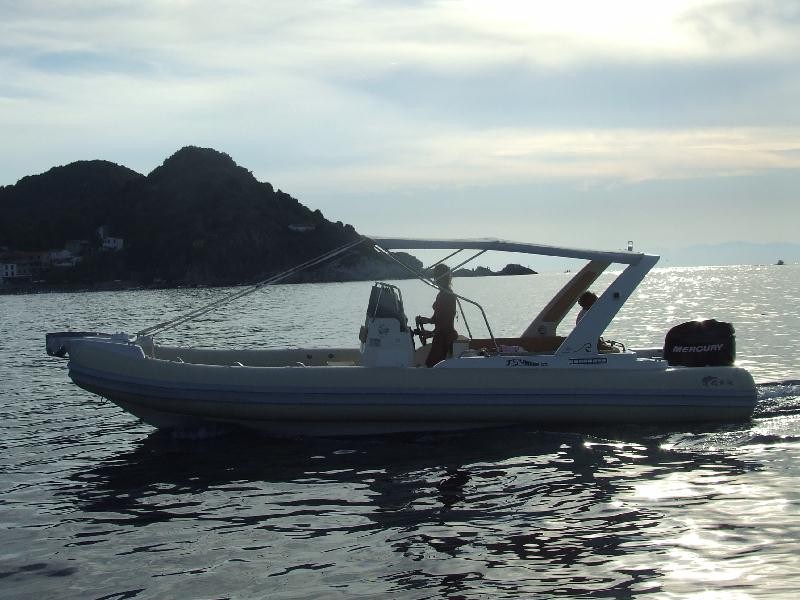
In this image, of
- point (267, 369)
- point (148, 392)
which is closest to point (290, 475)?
point (267, 369)

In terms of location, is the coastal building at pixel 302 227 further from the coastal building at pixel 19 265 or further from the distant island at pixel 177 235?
the coastal building at pixel 19 265

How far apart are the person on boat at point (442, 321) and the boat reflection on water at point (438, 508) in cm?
113

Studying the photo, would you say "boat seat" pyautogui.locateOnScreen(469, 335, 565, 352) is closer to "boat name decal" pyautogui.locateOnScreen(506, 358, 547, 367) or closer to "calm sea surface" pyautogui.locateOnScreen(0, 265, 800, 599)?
"boat name decal" pyautogui.locateOnScreen(506, 358, 547, 367)

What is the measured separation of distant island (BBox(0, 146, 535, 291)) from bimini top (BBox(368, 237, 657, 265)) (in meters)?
136

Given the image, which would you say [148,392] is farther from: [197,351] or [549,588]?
[549,588]

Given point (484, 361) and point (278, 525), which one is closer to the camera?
point (278, 525)

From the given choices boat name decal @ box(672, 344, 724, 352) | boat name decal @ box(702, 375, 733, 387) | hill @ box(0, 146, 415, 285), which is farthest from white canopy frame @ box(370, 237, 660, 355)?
hill @ box(0, 146, 415, 285)

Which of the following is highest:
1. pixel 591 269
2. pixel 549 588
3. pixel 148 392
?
pixel 591 269

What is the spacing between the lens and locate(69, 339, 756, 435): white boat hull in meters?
11.1

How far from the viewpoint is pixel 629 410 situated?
36.9 ft

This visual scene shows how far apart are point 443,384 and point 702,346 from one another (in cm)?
377

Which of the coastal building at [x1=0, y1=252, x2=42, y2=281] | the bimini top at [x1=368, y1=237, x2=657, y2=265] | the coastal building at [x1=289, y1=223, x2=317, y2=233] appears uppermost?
the coastal building at [x1=289, y1=223, x2=317, y2=233]

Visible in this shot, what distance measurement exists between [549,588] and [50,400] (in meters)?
12.3

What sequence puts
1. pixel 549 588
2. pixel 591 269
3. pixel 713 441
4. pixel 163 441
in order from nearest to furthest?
pixel 549 588, pixel 713 441, pixel 163 441, pixel 591 269
